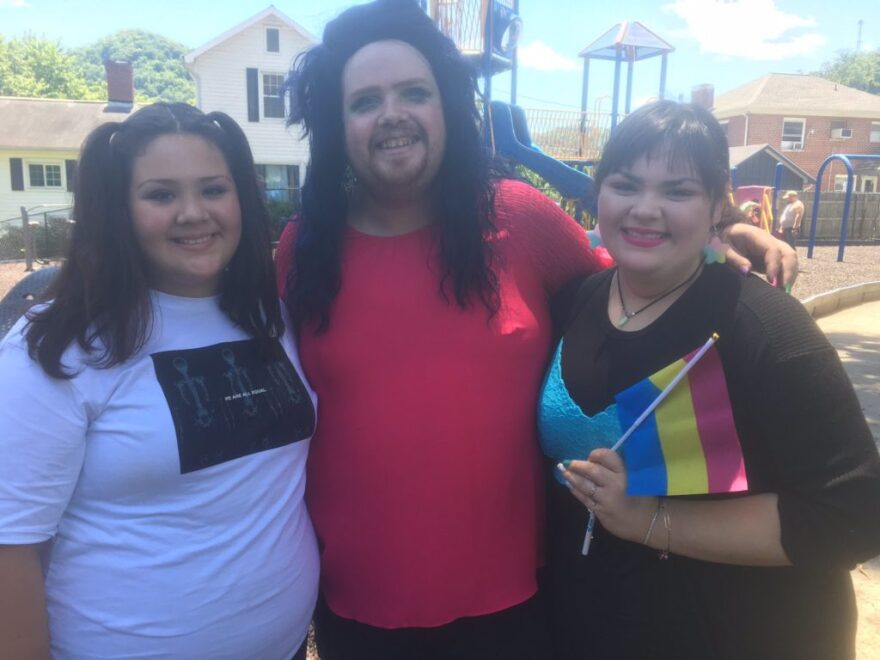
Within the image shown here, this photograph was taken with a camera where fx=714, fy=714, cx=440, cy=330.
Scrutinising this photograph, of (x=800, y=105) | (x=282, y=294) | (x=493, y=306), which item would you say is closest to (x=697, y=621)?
(x=493, y=306)

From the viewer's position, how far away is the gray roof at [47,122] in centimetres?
2805

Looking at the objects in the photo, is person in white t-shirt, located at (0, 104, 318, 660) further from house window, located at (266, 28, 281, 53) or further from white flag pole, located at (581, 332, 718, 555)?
house window, located at (266, 28, 281, 53)

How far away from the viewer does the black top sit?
1443mm

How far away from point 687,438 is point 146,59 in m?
141

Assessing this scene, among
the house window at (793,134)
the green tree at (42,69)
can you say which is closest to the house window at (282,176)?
the house window at (793,134)

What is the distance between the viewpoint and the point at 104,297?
161 cm

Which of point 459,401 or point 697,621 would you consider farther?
point 459,401

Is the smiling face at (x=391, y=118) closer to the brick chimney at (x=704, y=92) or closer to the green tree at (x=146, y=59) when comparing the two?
the brick chimney at (x=704, y=92)

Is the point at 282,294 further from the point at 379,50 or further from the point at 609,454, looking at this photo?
the point at 609,454

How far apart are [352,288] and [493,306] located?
15.9 inches

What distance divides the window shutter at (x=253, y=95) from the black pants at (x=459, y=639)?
24860 millimetres

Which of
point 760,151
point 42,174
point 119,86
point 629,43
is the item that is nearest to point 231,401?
point 629,43

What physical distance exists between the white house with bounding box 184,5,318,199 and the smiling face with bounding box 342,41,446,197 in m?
22.7

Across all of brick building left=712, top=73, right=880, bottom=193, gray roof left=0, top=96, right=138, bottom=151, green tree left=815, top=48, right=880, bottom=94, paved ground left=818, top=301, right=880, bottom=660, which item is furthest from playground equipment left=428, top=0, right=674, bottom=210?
green tree left=815, top=48, right=880, bottom=94
